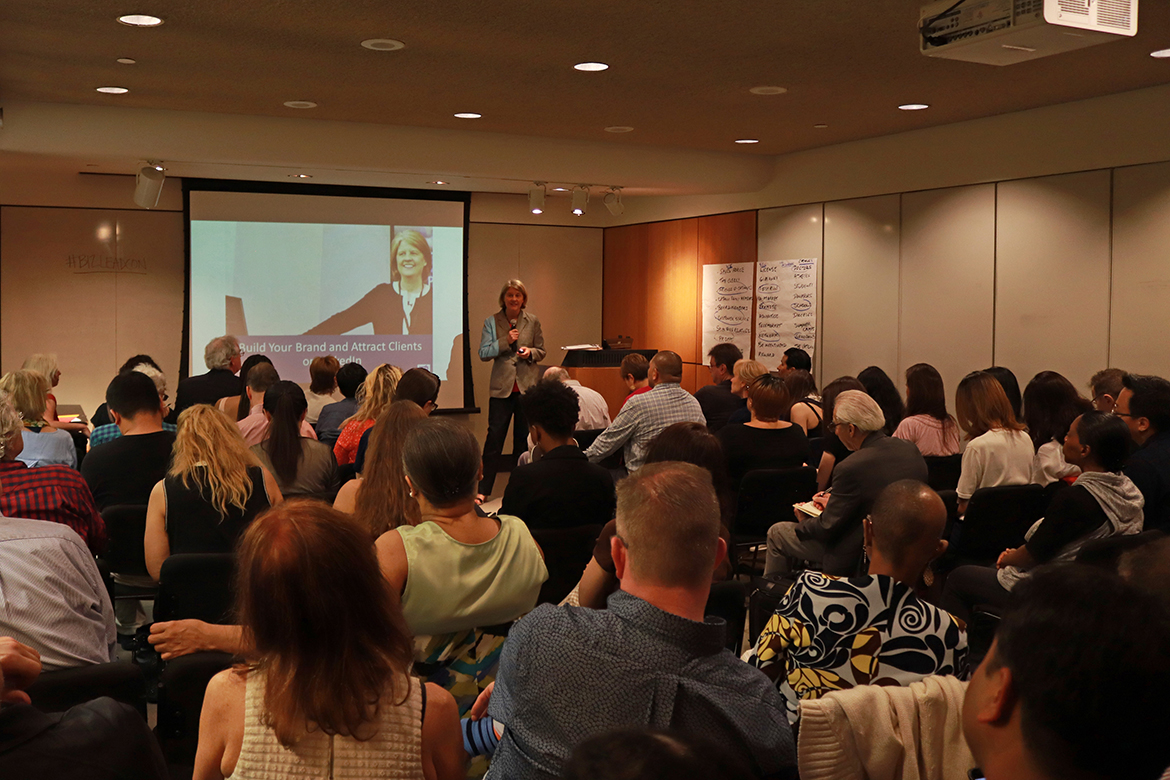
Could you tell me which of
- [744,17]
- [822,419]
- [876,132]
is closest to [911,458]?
[822,419]

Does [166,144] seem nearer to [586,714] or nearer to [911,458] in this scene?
[911,458]

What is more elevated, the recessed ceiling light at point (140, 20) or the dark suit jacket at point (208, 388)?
the recessed ceiling light at point (140, 20)

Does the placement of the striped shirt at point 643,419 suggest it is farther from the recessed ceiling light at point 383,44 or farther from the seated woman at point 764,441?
the recessed ceiling light at point 383,44

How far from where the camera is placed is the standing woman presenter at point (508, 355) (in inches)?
346

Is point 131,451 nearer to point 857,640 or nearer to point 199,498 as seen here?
point 199,498

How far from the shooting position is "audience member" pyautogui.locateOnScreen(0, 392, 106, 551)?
9.91 ft

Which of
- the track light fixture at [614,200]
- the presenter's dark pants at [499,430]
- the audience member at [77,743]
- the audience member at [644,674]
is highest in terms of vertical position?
the track light fixture at [614,200]

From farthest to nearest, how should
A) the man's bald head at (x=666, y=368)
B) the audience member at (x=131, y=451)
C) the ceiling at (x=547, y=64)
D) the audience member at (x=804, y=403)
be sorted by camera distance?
the audience member at (x=804, y=403) < the man's bald head at (x=666, y=368) < the ceiling at (x=547, y=64) < the audience member at (x=131, y=451)

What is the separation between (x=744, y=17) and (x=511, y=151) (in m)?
3.96

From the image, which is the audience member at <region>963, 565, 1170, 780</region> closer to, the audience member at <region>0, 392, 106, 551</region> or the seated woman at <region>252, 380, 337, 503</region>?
the audience member at <region>0, 392, 106, 551</region>

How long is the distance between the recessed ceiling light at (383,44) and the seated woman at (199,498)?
256 centimetres

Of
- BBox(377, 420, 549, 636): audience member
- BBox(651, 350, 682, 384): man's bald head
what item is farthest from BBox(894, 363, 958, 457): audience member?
BBox(377, 420, 549, 636): audience member

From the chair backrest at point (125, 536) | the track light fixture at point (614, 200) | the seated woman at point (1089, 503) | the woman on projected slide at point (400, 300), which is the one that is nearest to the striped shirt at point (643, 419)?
the seated woman at point (1089, 503)

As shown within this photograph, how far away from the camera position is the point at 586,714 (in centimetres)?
140
